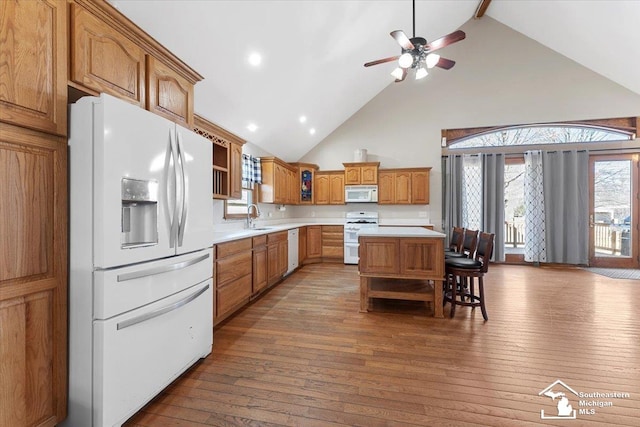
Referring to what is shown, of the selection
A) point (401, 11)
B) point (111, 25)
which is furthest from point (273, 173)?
point (111, 25)

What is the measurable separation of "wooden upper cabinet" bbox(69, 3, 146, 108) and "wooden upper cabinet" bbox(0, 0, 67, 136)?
68 mm

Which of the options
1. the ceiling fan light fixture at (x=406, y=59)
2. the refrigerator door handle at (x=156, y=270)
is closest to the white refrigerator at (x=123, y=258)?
the refrigerator door handle at (x=156, y=270)

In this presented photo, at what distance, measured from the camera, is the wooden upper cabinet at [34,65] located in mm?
1167

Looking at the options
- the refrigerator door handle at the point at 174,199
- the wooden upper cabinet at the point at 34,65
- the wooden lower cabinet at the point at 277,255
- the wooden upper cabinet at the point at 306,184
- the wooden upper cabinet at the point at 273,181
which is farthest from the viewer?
the wooden upper cabinet at the point at 306,184

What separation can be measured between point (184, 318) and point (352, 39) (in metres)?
4.12

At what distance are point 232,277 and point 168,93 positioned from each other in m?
1.78

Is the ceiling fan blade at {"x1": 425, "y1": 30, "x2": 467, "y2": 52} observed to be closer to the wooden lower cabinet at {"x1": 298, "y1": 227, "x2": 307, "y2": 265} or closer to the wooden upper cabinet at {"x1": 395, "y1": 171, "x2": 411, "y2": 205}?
the wooden upper cabinet at {"x1": 395, "y1": 171, "x2": 411, "y2": 205}

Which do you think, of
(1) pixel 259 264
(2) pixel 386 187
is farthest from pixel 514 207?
(1) pixel 259 264

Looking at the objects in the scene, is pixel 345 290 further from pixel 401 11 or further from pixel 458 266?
pixel 401 11

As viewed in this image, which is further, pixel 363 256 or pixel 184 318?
pixel 363 256

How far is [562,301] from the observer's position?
11.5 ft

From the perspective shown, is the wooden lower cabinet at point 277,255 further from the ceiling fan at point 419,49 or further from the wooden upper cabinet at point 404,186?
the ceiling fan at point 419,49

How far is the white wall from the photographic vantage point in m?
5.52

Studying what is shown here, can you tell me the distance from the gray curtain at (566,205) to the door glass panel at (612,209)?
28cm
